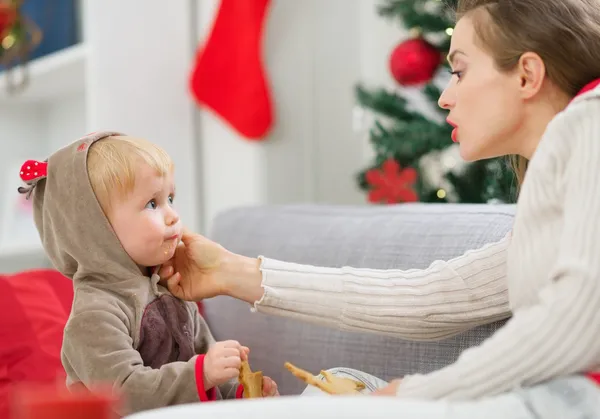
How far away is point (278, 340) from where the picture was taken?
178 centimetres

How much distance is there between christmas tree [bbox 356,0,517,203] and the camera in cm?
228

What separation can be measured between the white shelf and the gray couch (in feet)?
3.53

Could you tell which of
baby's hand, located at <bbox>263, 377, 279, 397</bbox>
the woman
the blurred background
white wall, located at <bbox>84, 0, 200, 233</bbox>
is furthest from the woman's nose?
white wall, located at <bbox>84, 0, 200, 233</bbox>

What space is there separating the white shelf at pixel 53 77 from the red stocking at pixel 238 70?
39 centimetres

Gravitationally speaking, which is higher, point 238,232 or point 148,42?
point 148,42

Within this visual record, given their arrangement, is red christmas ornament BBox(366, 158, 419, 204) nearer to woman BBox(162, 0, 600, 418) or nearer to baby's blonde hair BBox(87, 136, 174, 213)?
woman BBox(162, 0, 600, 418)

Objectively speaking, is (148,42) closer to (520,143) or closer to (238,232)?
(238,232)

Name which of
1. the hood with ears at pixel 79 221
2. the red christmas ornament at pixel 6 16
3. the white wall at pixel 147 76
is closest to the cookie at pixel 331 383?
the hood with ears at pixel 79 221

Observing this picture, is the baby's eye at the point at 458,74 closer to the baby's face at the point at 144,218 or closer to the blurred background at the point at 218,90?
the baby's face at the point at 144,218

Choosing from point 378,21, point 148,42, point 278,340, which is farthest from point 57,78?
point 278,340

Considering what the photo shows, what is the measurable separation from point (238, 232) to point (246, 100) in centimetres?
83

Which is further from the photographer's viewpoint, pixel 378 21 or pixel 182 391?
pixel 378 21

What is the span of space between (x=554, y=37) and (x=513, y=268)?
321mm

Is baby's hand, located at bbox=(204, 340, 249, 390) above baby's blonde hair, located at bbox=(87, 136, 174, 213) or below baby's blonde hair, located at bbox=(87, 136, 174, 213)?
below
